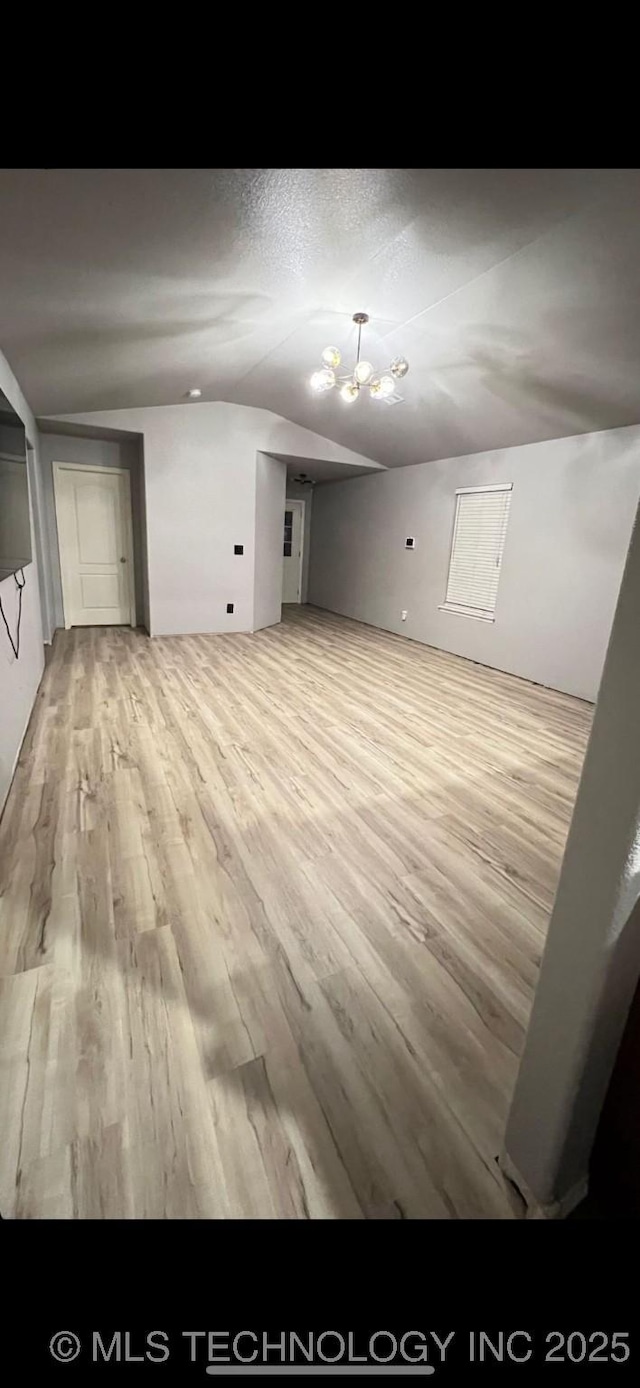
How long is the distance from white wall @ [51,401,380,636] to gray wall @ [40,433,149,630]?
24cm

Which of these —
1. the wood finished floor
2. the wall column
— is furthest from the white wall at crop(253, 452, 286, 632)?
the wall column

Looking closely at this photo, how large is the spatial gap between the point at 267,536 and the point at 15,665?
4.38 m

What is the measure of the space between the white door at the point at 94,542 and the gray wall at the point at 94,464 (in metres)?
0.06

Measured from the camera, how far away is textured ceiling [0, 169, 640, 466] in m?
1.89

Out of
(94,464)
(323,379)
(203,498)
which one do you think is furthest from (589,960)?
(94,464)

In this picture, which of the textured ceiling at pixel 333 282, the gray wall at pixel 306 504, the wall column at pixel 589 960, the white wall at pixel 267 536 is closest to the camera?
the wall column at pixel 589 960

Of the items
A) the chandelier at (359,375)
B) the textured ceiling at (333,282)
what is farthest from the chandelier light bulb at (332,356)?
the textured ceiling at (333,282)

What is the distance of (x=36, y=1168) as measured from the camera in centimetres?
100

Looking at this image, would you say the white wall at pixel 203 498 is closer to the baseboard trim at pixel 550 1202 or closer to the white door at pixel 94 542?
the white door at pixel 94 542

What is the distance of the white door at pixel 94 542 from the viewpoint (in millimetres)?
5828

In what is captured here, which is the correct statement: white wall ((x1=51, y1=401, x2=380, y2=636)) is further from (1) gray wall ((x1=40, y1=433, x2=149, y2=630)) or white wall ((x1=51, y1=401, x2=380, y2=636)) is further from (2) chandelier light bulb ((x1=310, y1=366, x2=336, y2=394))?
(2) chandelier light bulb ((x1=310, y1=366, x2=336, y2=394))

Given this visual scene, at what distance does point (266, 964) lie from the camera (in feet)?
5.03
